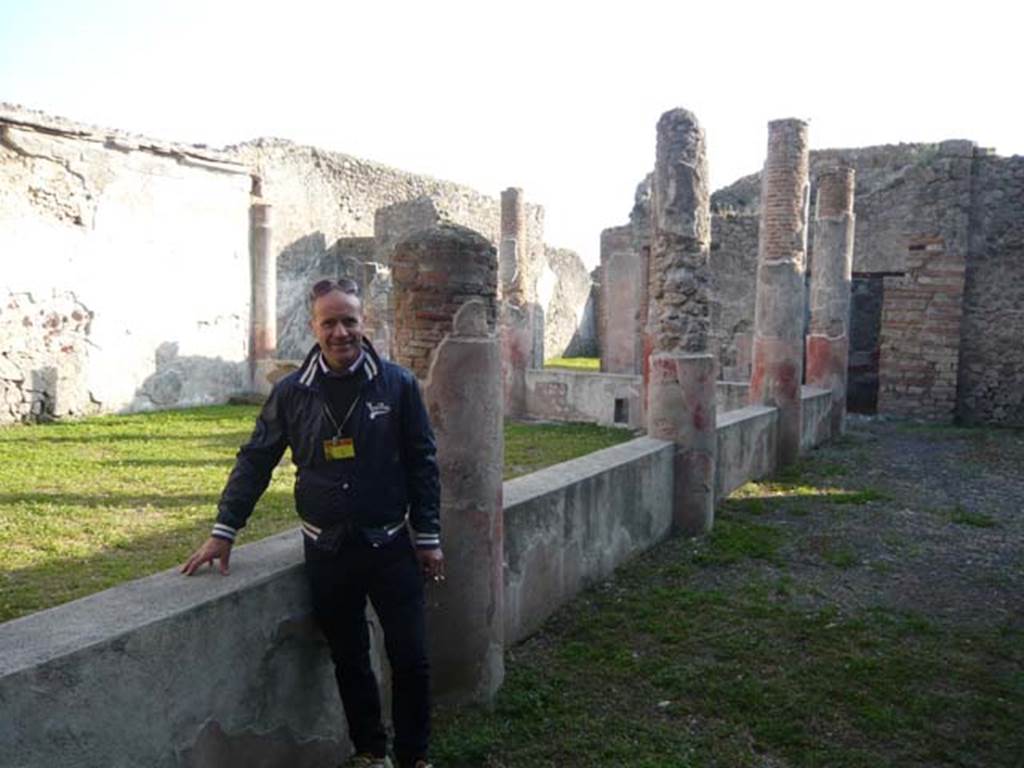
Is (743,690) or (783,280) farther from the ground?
(783,280)

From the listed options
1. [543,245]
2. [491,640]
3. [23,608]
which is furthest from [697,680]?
[543,245]

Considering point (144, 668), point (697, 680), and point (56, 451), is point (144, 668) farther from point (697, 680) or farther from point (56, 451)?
point (56, 451)

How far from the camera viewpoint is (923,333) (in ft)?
45.6

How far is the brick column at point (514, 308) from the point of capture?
1310 cm

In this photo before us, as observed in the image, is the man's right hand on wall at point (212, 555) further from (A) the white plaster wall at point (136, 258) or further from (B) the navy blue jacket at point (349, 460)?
(A) the white plaster wall at point (136, 258)

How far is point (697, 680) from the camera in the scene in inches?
155

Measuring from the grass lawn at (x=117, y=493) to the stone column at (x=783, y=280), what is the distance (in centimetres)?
217

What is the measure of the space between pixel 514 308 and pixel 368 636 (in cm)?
1063

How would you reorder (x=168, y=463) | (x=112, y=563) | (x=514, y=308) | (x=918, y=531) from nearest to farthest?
(x=112, y=563)
(x=918, y=531)
(x=168, y=463)
(x=514, y=308)

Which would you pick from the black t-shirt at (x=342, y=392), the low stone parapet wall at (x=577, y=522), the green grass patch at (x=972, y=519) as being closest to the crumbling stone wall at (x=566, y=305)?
the green grass patch at (x=972, y=519)

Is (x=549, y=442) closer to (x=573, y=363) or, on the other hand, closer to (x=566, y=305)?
(x=573, y=363)

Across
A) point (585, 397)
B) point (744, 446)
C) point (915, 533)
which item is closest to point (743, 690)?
point (915, 533)

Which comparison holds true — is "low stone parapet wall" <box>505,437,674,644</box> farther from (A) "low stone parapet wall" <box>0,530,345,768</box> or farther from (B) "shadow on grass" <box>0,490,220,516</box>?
(B) "shadow on grass" <box>0,490,220,516</box>

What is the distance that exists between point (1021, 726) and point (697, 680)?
1307 millimetres
